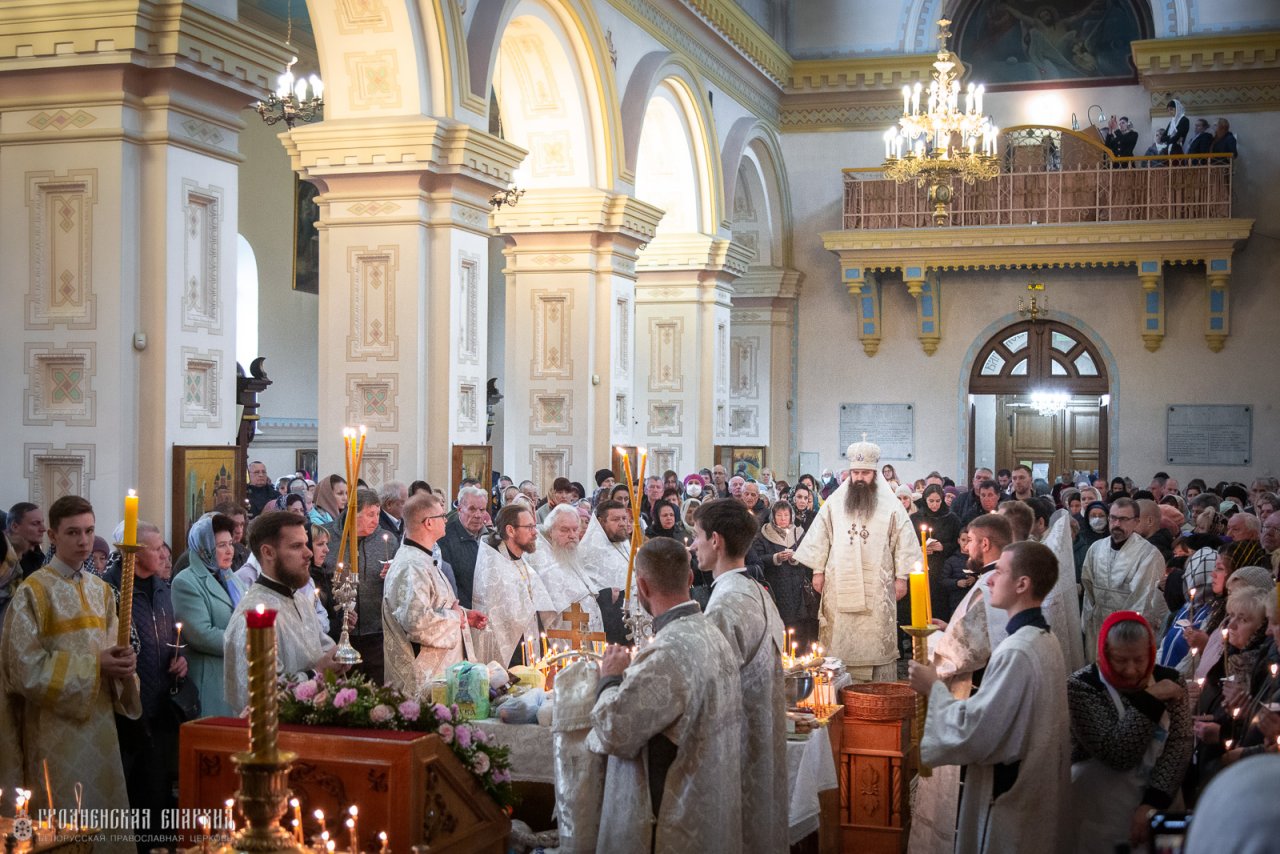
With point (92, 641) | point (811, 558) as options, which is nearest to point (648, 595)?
point (92, 641)

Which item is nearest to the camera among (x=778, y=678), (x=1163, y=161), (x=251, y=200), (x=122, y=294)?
(x=778, y=678)

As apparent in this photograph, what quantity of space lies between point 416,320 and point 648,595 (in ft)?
22.3

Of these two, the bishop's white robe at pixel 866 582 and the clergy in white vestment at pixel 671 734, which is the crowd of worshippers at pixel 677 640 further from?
the bishop's white robe at pixel 866 582

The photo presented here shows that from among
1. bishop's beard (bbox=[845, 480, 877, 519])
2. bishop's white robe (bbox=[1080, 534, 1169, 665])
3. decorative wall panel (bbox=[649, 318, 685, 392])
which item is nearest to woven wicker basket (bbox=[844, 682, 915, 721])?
bishop's white robe (bbox=[1080, 534, 1169, 665])

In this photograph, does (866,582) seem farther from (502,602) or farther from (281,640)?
(281,640)

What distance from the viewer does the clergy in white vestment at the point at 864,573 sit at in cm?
926

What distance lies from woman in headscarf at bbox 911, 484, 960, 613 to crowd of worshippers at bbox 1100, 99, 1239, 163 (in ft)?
35.1

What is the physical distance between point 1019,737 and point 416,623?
8.92 ft

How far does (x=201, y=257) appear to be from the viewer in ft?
26.7

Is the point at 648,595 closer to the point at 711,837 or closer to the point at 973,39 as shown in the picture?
the point at 711,837

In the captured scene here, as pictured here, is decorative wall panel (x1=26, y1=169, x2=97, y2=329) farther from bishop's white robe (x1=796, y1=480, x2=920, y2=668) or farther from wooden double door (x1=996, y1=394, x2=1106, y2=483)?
wooden double door (x1=996, y1=394, x2=1106, y2=483)

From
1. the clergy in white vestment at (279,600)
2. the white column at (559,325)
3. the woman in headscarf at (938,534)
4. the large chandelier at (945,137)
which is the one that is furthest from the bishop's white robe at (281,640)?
the large chandelier at (945,137)

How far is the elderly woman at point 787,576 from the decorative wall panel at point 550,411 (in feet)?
12.2

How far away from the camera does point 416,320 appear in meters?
10.9
